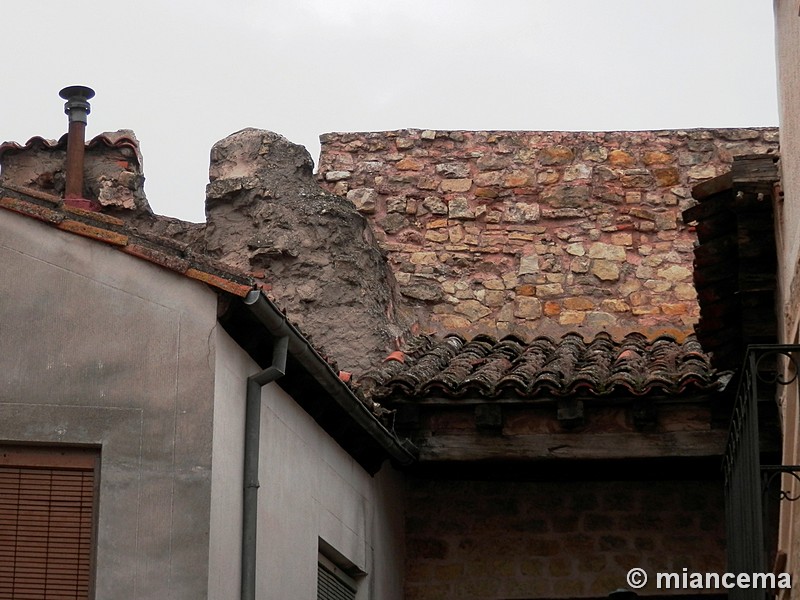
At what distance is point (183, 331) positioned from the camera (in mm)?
7562

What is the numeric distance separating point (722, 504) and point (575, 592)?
114 centimetres

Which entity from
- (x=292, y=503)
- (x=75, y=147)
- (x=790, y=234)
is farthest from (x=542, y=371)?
(x=75, y=147)

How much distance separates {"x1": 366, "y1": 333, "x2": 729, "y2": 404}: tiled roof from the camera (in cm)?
972

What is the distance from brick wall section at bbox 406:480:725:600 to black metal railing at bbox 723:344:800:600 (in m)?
2.05

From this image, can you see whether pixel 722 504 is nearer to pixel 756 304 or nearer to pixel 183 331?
pixel 756 304

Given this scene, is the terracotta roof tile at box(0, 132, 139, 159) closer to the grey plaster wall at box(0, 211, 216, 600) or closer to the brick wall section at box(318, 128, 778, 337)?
the brick wall section at box(318, 128, 778, 337)

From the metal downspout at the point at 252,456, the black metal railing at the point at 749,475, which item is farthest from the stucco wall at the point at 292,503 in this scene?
the black metal railing at the point at 749,475

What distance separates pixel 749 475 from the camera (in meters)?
7.09

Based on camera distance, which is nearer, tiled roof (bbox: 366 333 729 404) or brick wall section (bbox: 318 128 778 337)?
tiled roof (bbox: 366 333 729 404)

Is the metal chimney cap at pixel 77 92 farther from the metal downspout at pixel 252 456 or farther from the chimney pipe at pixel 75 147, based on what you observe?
the metal downspout at pixel 252 456

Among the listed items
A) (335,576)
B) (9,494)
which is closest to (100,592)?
(9,494)

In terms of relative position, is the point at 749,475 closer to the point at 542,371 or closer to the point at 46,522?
the point at 542,371

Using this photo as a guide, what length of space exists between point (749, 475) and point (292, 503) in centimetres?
254

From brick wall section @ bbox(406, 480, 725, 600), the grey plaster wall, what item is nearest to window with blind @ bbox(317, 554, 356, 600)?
brick wall section @ bbox(406, 480, 725, 600)
